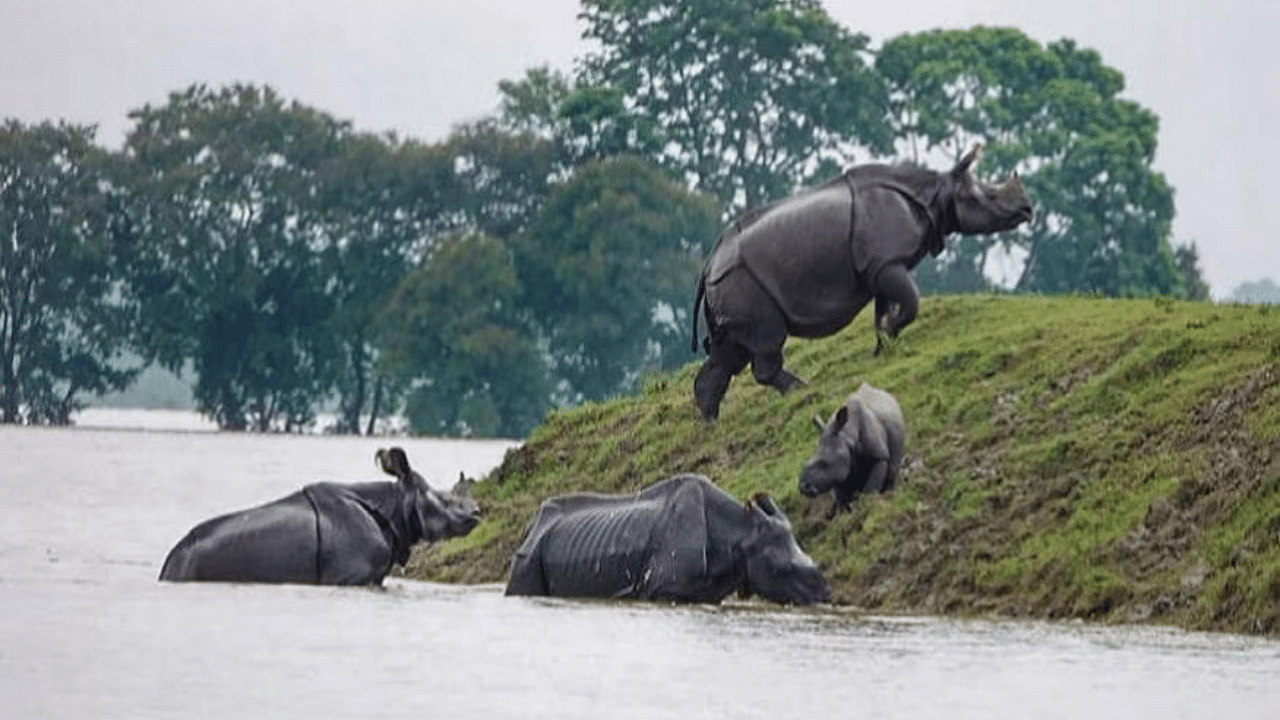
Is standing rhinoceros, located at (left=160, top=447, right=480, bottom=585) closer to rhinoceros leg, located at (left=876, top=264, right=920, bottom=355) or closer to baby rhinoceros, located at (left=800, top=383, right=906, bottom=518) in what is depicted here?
baby rhinoceros, located at (left=800, top=383, right=906, bottom=518)

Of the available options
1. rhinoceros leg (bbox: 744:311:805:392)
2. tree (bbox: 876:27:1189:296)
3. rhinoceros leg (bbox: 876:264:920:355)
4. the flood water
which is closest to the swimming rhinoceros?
the flood water

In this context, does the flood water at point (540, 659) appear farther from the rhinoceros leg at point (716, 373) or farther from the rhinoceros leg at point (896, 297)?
the rhinoceros leg at point (896, 297)

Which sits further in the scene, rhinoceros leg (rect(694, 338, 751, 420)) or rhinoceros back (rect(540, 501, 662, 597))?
rhinoceros leg (rect(694, 338, 751, 420))

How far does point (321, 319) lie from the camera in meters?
115

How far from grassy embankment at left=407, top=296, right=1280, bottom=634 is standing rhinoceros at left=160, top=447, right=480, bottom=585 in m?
2.91

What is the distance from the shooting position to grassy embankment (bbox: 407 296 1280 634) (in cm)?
2912

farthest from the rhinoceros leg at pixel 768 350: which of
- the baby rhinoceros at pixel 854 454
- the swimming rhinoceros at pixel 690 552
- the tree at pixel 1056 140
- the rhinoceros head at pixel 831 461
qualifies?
the tree at pixel 1056 140

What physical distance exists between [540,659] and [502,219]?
9118 cm

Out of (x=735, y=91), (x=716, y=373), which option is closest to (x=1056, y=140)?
(x=735, y=91)

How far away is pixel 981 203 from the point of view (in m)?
33.0

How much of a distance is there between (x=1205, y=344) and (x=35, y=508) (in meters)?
19.6

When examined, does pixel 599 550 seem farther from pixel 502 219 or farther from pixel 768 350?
pixel 502 219

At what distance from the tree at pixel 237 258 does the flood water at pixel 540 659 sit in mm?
79101

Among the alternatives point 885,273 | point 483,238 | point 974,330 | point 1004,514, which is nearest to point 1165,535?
point 1004,514
